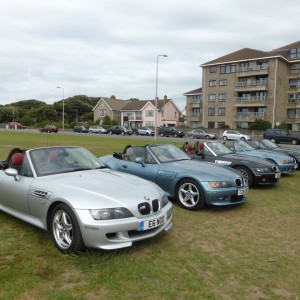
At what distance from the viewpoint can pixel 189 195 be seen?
21.2ft

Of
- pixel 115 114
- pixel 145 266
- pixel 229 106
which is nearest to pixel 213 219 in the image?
pixel 145 266

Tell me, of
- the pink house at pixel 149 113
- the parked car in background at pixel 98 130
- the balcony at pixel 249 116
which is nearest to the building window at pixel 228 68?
the balcony at pixel 249 116

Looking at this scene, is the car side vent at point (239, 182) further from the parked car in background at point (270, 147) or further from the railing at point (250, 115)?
the railing at point (250, 115)

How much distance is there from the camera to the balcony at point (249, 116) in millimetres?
55656

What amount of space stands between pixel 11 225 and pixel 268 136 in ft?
120

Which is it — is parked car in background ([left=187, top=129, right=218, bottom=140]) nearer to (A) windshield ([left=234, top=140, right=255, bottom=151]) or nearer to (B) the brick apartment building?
(B) the brick apartment building

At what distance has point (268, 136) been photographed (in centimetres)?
3819

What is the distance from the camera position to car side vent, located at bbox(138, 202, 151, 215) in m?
4.13

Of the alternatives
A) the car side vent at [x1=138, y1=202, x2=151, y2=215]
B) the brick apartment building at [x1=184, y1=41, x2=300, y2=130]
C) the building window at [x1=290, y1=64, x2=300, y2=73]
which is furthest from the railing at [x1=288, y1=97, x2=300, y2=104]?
the car side vent at [x1=138, y1=202, x2=151, y2=215]

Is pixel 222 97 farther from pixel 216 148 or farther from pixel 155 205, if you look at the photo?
pixel 155 205

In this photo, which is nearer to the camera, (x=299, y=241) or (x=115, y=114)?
(x=299, y=241)

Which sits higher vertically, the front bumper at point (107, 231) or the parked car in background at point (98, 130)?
the front bumper at point (107, 231)

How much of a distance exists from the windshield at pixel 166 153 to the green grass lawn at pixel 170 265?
6.32ft

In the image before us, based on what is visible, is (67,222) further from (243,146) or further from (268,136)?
(268,136)
